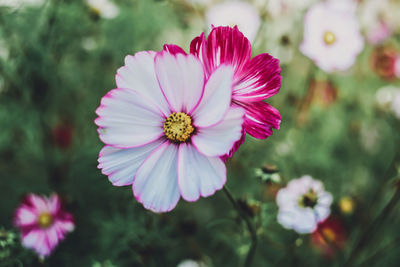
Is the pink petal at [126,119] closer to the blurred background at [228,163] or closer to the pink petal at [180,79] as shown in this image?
the pink petal at [180,79]

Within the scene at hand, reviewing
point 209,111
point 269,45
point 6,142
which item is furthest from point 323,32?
point 6,142

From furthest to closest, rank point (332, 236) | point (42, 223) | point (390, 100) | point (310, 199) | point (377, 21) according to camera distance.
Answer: point (377, 21) → point (390, 100) → point (332, 236) → point (42, 223) → point (310, 199)

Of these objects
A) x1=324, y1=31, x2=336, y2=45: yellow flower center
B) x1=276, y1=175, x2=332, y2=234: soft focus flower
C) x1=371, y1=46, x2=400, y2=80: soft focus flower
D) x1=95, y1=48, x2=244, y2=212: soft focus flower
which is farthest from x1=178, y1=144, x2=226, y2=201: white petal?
x1=371, y1=46, x2=400, y2=80: soft focus flower

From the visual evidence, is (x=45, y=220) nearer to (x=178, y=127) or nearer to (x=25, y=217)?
(x=25, y=217)

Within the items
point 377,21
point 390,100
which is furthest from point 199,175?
point 377,21

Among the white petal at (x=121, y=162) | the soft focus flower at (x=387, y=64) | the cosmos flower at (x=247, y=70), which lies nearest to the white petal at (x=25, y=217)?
the white petal at (x=121, y=162)

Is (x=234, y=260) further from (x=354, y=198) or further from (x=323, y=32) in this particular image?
(x=323, y=32)

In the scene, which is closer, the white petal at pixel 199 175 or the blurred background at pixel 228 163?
the white petal at pixel 199 175
